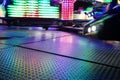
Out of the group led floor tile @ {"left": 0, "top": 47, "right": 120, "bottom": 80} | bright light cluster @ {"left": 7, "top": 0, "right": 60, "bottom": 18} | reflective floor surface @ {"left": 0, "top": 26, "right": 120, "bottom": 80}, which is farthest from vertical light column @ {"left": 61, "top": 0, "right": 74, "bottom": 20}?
led floor tile @ {"left": 0, "top": 47, "right": 120, "bottom": 80}

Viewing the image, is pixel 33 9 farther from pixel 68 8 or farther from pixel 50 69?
pixel 50 69

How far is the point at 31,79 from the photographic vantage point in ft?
2.19

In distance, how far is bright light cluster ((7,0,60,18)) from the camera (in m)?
2.87

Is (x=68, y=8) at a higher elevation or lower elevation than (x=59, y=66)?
higher

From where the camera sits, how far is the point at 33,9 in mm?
2928

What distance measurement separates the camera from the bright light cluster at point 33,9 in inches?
113

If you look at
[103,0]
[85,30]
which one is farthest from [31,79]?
[103,0]

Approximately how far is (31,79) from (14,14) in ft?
7.89

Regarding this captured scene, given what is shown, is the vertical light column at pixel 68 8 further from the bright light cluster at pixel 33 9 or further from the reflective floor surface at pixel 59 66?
the reflective floor surface at pixel 59 66

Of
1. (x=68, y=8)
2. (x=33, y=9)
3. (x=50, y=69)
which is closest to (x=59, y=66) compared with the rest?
(x=50, y=69)

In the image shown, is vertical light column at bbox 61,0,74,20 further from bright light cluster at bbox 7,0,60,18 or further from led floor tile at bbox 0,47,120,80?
led floor tile at bbox 0,47,120,80

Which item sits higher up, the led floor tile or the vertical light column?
the vertical light column

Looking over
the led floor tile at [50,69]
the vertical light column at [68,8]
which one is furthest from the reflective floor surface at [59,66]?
the vertical light column at [68,8]

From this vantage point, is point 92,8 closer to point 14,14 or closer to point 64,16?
point 64,16
